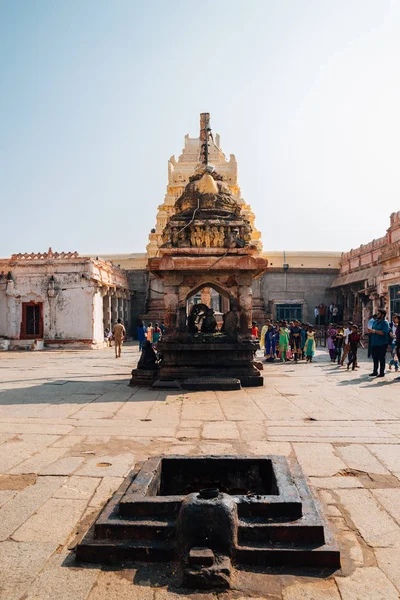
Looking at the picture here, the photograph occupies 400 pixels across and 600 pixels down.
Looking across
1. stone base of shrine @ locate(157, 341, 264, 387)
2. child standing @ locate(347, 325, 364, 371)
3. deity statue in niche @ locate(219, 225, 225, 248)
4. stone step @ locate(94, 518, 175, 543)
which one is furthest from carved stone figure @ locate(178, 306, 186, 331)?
stone step @ locate(94, 518, 175, 543)

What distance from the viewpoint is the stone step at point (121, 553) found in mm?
2562

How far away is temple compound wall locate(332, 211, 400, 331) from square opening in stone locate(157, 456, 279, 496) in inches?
627

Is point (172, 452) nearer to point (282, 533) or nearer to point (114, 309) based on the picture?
point (282, 533)

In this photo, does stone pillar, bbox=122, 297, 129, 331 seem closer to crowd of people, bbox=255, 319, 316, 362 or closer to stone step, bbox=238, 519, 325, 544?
crowd of people, bbox=255, 319, 316, 362

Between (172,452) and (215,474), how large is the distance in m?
1.10

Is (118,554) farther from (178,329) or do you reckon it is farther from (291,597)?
(178,329)

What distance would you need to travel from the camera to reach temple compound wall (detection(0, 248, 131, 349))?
71.3 feet

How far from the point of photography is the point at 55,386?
914cm

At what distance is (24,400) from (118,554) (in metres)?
5.51

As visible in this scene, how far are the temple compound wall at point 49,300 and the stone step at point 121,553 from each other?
63.9 ft

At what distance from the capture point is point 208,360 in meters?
9.28

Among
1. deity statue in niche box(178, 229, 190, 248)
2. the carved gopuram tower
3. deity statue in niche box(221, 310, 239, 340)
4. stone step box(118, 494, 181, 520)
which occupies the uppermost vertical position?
the carved gopuram tower

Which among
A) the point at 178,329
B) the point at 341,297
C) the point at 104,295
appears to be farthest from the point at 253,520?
the point at 341,297

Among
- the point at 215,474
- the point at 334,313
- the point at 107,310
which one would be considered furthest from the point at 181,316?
the point at 334,313
